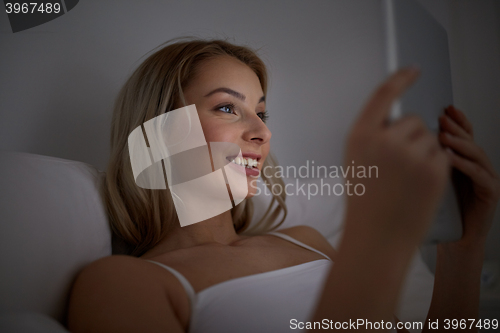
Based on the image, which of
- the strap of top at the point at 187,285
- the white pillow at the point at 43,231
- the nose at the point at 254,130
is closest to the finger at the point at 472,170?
the nose at the point at 254,130

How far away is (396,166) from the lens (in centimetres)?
24

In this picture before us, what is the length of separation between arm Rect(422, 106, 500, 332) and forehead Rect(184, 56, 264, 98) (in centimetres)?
32

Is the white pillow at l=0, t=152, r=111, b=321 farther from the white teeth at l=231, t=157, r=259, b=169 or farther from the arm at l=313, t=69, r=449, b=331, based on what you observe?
the arm at l=313, t=69, r=449, b=331

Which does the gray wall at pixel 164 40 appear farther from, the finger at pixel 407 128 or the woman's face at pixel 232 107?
the finger at pixel 407 128

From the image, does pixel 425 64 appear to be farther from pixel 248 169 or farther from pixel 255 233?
pixel 255 233

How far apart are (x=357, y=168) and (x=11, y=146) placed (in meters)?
0.56

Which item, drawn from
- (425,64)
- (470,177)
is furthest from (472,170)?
(425,64)

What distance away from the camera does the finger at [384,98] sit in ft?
0.75

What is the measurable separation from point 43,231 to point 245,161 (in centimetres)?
31

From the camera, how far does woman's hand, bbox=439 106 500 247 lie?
0.34 metres

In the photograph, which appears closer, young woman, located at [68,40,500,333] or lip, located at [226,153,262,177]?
young woman, located at [68,40,500,333]

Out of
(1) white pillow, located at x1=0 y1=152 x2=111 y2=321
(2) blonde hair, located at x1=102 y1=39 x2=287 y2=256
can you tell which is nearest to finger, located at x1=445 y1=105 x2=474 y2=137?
(2) blonde hair, located at x1=102 y1=39 x2=287 y2=256

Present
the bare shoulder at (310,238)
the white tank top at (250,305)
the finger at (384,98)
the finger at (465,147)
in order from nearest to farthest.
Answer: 1. the finger at (384,98)
2. the finger at (465,147)
3. the white tank top at (250,305)
4. the bare shoulder at (310,238)

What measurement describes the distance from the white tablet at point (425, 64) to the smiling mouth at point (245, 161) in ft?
0.94
